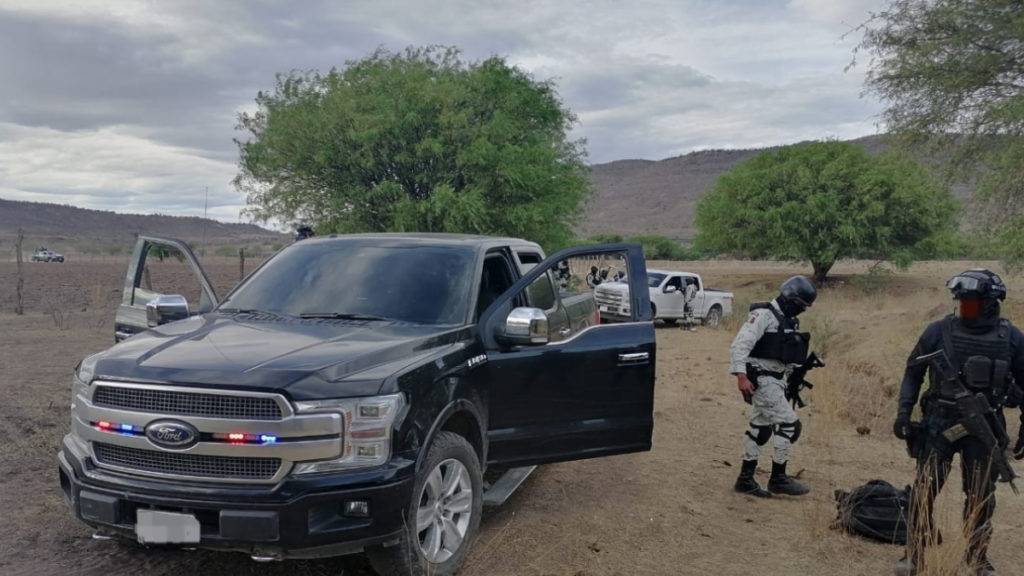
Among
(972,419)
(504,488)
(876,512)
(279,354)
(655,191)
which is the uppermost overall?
(655,191)

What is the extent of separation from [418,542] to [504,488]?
1504 millimetres

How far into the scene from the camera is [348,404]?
3.77 m

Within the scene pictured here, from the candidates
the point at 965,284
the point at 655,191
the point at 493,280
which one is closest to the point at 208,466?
the point at 493,280

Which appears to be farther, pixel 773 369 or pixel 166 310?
pixel 773 369

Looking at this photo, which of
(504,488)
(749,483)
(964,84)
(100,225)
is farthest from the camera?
(100,225)

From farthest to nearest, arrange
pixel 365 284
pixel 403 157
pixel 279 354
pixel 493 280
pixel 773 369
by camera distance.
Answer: pixel 403 157 → pixel 773 369 → pixel 493 280 → pixel 365 284 → pixel 279 354

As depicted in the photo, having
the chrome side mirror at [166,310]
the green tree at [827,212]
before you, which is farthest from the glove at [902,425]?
the green tree at [827,212]

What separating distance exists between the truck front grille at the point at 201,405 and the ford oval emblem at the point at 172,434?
5 centimetres

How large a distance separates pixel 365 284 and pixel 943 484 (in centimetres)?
363

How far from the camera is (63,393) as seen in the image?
9.32 meters

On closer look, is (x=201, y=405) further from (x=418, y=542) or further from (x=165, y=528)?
(x=418, y=542)

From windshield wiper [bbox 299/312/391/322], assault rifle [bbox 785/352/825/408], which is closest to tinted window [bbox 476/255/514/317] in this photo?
windshield wiper [bbox 299/312/391/322]

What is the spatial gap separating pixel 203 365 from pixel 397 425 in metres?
0.93

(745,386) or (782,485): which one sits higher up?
(745,386)
